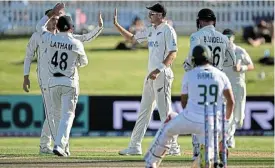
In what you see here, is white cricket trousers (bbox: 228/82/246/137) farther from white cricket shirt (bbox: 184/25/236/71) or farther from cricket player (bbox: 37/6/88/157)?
cricket player (bbox: 37/6/88/157)

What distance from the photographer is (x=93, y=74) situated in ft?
112

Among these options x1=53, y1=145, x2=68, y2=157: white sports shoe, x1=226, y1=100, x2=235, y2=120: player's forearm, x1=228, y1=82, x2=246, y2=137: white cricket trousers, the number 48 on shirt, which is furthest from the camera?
x1=228, y1=82, x2=246, y2=137: white cricket trousers

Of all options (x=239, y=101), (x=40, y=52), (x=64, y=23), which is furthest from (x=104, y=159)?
(x=239, y=101)

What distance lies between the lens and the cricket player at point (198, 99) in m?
13.5

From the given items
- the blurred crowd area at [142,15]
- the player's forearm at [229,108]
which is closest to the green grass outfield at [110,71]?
the blurred crowd area at [142,15]

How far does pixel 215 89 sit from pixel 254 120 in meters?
14.1

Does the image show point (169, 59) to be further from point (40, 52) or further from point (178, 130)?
point (178, 130)

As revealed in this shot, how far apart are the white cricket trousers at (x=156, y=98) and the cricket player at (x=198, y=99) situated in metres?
3.44

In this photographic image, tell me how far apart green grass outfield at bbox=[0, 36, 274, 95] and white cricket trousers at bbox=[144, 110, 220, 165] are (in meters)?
17.7

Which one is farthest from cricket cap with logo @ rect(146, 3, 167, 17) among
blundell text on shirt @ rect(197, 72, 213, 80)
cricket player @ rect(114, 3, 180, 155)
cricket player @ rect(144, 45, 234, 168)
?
blundell text on shirt @ rect(197, 72, 213, 80)

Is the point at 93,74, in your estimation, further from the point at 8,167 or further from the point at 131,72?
the point at 8,167

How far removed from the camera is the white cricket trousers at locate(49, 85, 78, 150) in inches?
658

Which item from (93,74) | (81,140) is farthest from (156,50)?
(93,74)

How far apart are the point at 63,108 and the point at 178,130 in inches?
145
